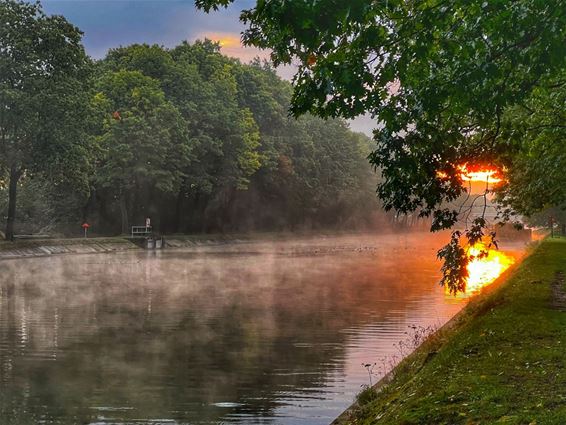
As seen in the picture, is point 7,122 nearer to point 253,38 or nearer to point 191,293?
point 191,293

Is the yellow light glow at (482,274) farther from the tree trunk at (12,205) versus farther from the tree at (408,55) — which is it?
the tree trunk at (12,205)

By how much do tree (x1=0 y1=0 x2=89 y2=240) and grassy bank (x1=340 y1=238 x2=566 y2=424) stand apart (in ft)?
139

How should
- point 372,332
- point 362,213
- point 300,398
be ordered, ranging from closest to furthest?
point 300,398
point 372,332
point 362,213

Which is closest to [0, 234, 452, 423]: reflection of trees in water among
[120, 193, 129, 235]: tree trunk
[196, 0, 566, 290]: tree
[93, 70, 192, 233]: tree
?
[196, 0, 566, 290]: tree

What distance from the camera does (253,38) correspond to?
44.0ft

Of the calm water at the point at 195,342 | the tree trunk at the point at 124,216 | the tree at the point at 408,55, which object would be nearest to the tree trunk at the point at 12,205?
the calm water at the point at 195,342

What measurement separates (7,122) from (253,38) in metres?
45.9

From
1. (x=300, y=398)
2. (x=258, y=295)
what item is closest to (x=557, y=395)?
Answer: (x=300, y=398)

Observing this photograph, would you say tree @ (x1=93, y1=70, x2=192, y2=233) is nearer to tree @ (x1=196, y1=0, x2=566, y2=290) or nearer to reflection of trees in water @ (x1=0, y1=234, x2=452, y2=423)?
reflection of trees in water @ (x1=0, y1=234, x2=452, y2=423)

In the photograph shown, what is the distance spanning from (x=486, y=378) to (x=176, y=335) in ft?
37.2

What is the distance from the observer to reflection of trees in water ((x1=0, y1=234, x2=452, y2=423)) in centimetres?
1402

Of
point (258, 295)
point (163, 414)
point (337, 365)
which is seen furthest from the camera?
point (258, 295)

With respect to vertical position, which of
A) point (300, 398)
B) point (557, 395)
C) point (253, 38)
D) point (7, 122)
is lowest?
point (300, 398)

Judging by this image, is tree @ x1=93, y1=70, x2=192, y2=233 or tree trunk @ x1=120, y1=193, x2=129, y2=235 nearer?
tree @ x1=93, y1=70, x2=192, y2=233
